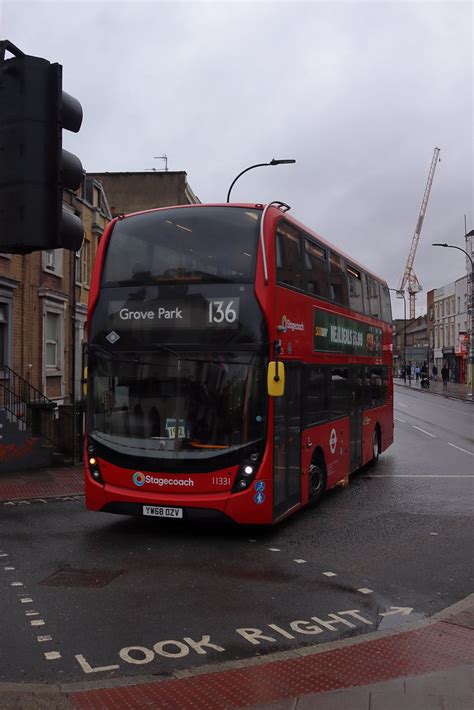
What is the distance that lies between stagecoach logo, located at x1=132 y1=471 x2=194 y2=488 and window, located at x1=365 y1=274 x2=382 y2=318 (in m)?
7.85

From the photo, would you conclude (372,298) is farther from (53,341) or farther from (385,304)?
(53,341)

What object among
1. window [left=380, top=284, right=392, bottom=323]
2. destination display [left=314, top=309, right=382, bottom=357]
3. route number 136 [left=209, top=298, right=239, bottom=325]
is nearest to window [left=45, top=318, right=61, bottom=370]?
window [left=380, top=284, right=392, bottom=323]

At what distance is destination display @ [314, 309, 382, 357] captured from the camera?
36.8 feet

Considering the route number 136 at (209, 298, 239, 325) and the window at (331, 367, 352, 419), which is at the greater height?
the route number 136 at (209, 298, 239, 325)

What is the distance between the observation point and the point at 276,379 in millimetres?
8531

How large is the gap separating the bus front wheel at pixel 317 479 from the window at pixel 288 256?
298cm

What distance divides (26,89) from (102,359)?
20.1ft

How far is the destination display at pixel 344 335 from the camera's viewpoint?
11.2 metres

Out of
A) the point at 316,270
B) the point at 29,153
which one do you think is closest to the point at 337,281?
the point at 316,270

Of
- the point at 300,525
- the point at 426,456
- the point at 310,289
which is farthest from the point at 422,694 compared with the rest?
the point at 426,456

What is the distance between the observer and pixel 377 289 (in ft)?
55.2

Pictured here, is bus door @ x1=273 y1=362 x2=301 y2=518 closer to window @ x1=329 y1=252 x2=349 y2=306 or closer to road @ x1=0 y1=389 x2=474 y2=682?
road @ x1=0 y1=389 x2=474 y2=682

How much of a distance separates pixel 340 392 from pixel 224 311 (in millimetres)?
4554

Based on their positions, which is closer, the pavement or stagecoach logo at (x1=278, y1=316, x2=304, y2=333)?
the pavement
